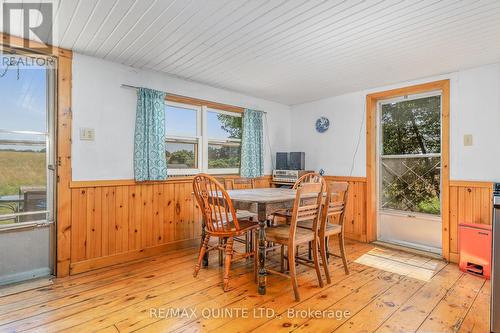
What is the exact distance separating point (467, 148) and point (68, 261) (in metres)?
4.30

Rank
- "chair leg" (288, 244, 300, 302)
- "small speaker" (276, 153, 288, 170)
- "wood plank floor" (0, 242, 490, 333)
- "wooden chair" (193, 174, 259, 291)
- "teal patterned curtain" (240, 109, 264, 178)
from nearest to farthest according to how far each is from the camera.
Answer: "wood plank floor" (0, 242, 490, 333) → "chair leg" (288, 244, 300, 302) → "wooden chair" (193, 174, 259, 291) → "teal patterned curtain" (240, 109, 264, 178) → "small speaker" (276, 153, 288, 170)

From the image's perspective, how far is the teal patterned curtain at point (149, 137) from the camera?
10.2 ft

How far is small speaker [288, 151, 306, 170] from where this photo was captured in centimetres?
439

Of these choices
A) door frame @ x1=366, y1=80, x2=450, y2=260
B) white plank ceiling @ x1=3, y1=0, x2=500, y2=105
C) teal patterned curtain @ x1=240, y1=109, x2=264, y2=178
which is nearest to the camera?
white plank ceiling @ x1=3, y1=0, x2=500, y2=105

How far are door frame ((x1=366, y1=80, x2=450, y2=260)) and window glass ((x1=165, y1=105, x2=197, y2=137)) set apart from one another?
7.94 feet

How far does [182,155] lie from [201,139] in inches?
13.6

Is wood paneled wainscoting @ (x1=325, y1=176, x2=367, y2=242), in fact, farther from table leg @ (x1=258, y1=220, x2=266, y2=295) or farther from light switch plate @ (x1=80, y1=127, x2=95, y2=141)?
light switch plate @ (x1=80, y1=127, x2=95, y2=141)

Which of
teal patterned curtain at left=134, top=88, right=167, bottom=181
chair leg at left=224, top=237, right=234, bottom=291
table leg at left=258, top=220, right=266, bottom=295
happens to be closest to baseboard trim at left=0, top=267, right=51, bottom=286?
teal patterned curtain at left=134, top=88, right=167, bottom=181

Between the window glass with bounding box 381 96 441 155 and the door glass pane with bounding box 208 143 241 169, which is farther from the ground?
the window glass with bounding box 381 96 441 155

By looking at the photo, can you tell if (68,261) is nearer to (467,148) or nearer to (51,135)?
(51,135)

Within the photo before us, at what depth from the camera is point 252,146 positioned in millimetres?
4230

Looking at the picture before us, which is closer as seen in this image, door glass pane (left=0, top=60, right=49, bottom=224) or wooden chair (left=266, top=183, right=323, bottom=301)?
wooden chair (left=266, top=183, right=323, bottom=301)

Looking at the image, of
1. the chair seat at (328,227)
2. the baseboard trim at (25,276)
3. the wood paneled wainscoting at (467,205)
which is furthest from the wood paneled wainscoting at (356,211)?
the baseboard trim at (25,276)

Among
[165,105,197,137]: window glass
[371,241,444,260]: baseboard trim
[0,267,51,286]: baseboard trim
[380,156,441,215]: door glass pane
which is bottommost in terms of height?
[371,241,444,260]: baseboard trim
